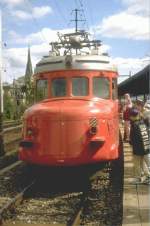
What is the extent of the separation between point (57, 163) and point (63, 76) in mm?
2372

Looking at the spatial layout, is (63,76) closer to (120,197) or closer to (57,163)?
(57,163)

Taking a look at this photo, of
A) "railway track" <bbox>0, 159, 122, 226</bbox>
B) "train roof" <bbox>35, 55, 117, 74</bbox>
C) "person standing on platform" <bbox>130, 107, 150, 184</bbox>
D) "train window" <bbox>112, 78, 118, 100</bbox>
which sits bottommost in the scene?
"railway track" <bbox>0, 159, 122, 226</bbox>

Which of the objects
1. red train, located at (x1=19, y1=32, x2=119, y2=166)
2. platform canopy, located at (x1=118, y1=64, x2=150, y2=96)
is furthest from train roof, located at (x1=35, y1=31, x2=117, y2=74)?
platform canopy, located at (x1=118, y1=64, x2=150, y2=96)

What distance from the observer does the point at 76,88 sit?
11.4m

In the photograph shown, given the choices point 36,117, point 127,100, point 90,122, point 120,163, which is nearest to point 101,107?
point 90,122

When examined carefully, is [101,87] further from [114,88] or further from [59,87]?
[59,87]

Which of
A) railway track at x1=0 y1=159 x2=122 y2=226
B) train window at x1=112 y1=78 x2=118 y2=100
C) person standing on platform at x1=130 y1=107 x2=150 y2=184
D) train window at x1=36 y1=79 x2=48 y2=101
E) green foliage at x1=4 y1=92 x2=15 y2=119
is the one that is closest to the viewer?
railway track at x1=0 y1=159 x2=122 y2=226

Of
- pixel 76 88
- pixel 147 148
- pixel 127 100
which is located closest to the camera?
pixel 147 148

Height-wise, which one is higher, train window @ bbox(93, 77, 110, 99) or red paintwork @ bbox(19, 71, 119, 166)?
train window @ bbox(93, 77, 110, 99)

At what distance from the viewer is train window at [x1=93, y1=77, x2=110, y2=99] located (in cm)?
1131

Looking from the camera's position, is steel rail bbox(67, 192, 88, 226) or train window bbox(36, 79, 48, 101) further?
train window bbox(36, 79, 48, 101)

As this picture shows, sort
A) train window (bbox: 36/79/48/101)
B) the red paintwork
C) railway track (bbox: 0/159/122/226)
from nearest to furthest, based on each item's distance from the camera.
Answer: railway track (bbox: 0/159/122/226), the red paintwork, train window (bbox: 36/79/48/101)

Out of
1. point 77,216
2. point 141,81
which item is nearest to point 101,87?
point 77,216

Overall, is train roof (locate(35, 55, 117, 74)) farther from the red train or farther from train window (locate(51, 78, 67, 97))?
train window (locate(51, 78, 67, 97))
